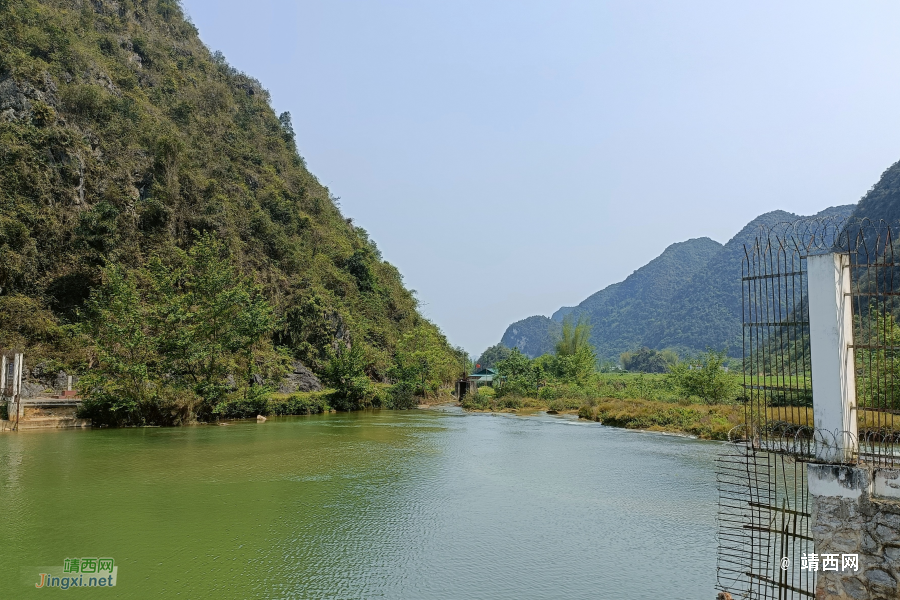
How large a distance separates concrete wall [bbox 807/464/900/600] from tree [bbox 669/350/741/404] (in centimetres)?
2346

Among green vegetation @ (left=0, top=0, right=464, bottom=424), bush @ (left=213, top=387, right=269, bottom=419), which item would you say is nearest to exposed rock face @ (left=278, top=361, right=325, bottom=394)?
green vegetation @ (left=0, top=0, right=464, bottom=424)

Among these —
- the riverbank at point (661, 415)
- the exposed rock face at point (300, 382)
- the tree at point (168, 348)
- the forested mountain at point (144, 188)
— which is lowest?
the riverbank at point (661, 415)

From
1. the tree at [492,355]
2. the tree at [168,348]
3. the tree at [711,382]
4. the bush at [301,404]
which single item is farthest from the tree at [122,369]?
the tree at [492,355]

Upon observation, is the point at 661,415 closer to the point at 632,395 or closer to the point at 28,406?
the point at 632,395

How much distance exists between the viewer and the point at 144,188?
3138cm

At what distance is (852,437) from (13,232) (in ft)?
96.5

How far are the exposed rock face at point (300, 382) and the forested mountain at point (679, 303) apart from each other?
42256 millimetres

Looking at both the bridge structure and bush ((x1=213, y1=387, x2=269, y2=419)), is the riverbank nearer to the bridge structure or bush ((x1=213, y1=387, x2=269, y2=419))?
bush ((x1=213, y1=387, x2=269, y2=419))

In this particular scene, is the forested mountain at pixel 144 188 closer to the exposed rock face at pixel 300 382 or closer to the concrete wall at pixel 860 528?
the exposed rock face at pixel 300 382

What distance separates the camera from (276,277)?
118 ft

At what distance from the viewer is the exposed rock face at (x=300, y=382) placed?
29.9 metres

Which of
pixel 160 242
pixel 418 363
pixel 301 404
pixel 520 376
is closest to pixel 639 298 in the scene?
pixel 520 376

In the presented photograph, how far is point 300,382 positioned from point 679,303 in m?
96.7

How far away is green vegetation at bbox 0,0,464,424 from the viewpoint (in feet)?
67.5
